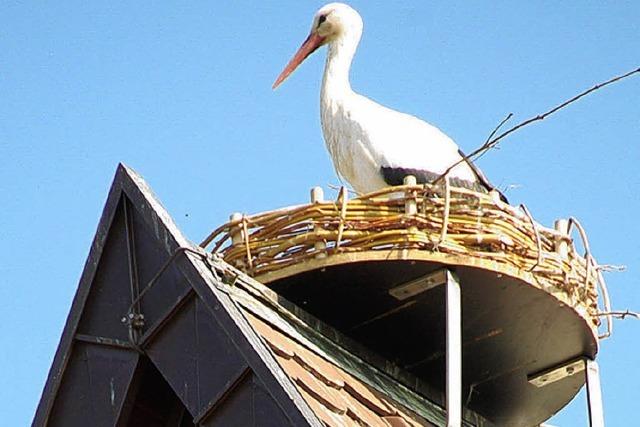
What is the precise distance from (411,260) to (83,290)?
1.79 metres

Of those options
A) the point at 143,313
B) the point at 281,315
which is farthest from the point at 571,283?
the point at 143,313

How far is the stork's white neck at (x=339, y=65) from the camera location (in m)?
12.7

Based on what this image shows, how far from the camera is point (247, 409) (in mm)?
Result: 8047

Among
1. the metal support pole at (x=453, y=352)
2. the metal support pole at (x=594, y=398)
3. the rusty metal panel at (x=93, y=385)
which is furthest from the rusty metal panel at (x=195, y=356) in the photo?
the metal support pole at (x=594, y=398)

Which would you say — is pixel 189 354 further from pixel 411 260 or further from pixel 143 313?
pixel 411 260

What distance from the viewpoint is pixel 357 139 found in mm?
12148

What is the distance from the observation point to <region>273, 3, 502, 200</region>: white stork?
11.9 meters

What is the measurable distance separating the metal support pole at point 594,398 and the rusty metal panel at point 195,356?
295 centimetres

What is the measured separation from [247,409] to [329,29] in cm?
572

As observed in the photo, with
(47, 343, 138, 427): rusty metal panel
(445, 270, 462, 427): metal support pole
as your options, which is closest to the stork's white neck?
(445, 270, 462, 427): metal support pole

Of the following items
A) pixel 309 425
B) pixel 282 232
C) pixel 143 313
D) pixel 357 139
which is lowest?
pixel 309 425

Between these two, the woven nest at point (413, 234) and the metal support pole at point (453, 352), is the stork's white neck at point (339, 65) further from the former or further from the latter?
the metal support pole at point (453, 352)

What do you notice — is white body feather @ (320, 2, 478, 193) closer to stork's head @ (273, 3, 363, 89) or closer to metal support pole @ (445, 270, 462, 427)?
stork's head @ (273, 3, 363, 89)

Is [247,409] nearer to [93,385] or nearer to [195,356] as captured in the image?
[195,356]
